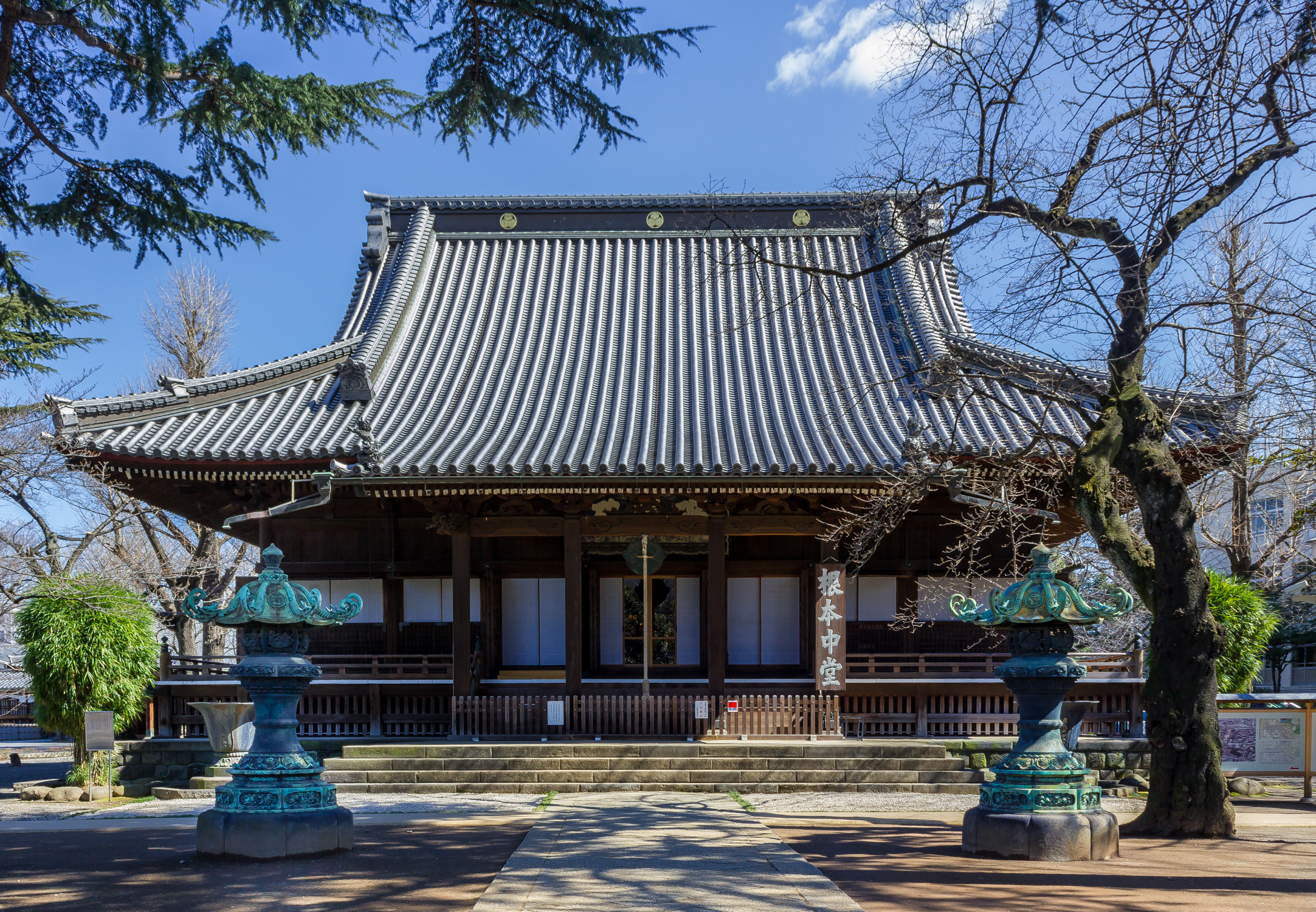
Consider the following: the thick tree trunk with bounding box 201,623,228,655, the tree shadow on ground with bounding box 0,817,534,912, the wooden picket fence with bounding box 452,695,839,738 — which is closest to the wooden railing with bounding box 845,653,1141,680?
the wooden picket fence with bounding box 452,695,839,738

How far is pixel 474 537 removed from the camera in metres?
15.9

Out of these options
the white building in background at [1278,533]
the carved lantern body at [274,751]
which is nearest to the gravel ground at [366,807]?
the carved lantern body at [274,751]

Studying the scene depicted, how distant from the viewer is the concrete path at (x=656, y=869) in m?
6.49

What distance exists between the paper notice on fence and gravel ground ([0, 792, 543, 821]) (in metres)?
8.63

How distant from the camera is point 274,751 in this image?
8148 millimetres

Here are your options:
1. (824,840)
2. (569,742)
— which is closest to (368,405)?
(569,742)

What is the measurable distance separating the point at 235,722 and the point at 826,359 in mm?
10739

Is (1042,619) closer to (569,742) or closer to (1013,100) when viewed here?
(1013,100)

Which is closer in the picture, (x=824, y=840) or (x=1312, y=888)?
(x=1312, y=888)

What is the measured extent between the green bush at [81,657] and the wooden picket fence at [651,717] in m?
4.65

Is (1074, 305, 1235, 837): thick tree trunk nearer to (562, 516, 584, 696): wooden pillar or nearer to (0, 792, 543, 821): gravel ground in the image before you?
(0, 792, 543, 821): gravel ground

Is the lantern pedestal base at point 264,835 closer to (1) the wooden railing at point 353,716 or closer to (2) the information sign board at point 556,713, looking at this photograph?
(2) the information sign board at point 556,713

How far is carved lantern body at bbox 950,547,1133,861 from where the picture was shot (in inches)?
308

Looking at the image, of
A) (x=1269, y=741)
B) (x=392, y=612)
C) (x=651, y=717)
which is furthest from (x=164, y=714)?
(x=1269, y=741)
